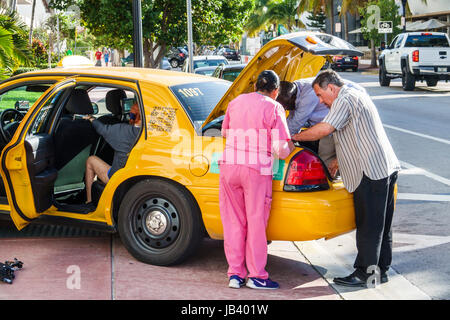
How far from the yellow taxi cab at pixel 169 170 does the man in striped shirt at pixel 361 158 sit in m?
0.15

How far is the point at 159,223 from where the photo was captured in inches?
218

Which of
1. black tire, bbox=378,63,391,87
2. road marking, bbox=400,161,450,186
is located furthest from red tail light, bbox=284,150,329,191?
black tire, bbox=378,63,391,87

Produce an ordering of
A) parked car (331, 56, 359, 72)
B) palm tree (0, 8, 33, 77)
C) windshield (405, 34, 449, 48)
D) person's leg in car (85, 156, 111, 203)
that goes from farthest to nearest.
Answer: parked car (331, 56, 359, 72)
windshield (405, 34, 449, 48)
palm tree (0, 8, 33, 77)
person's leg in car (85, 156, 111, 203)

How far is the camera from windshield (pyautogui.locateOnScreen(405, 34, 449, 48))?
25.3 metres

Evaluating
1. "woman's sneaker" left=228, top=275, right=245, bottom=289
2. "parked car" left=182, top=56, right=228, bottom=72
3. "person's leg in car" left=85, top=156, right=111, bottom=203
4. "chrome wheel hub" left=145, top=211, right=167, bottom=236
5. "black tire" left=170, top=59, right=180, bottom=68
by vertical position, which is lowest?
"woman's sneaker" left=228, top=275, right=245, bottom=289

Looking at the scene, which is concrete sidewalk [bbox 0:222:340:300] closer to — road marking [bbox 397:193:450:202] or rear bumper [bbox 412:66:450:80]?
road marking [bbox 397:193:450:202]

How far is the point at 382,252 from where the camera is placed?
5441 mm

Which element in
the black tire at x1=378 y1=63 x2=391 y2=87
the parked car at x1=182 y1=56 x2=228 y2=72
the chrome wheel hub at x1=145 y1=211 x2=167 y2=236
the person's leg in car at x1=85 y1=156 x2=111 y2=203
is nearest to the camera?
the chrome wheel hub at x1=145 y1=211 x2=167 y2=236

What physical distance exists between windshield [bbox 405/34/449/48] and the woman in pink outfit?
859 inches

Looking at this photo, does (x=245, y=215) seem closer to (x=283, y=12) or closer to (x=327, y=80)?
(x=327, y=80)

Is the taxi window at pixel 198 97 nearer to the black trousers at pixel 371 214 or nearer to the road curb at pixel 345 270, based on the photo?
the black trousers at pixel 371 214

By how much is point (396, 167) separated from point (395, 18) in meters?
38.6

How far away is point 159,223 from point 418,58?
20316mm
